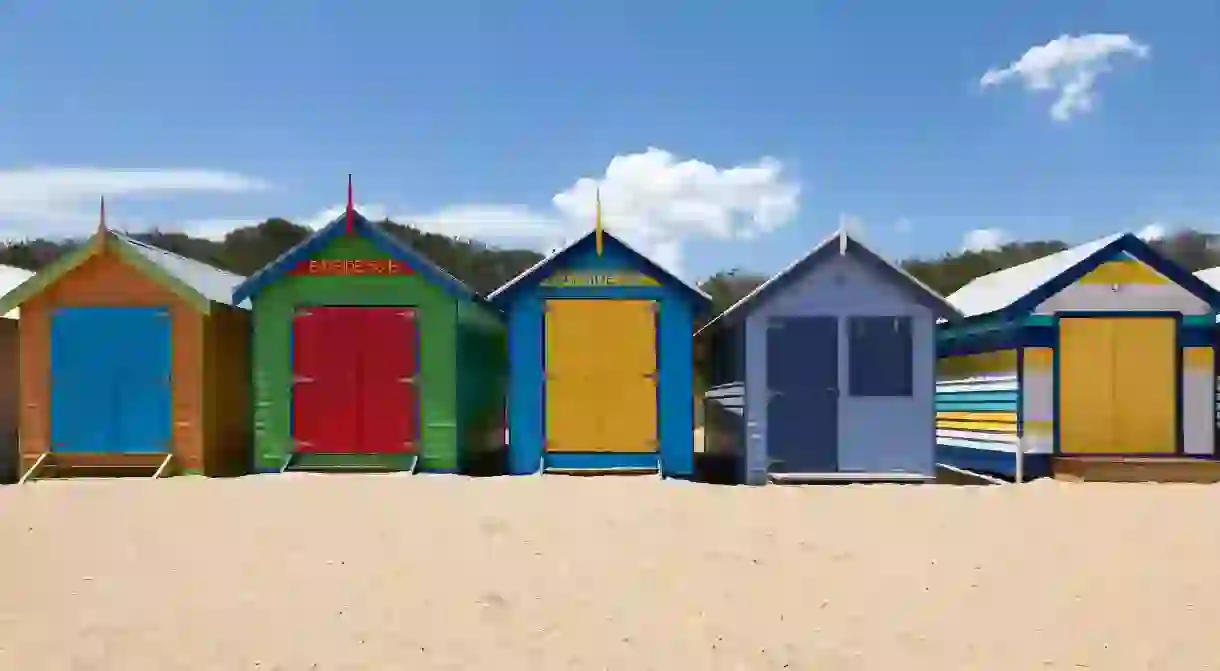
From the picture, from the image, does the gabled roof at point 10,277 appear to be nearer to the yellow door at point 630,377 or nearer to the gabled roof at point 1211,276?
the yellow door at point 630,377

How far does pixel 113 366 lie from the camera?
1341cm

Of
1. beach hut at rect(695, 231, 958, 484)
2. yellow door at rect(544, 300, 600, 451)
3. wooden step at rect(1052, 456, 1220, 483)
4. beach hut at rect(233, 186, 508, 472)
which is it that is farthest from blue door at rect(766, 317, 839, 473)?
beach hut at rect(233, 186, 508, 472)

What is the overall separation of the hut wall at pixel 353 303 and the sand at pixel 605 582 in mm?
2383

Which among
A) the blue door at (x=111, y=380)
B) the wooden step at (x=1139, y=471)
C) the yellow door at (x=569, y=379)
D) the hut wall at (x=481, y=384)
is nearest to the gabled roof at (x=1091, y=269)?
the wooden step at (x=1139, y=471)

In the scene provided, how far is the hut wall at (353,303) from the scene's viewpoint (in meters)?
13.5

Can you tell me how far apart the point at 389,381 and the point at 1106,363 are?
10.4 m

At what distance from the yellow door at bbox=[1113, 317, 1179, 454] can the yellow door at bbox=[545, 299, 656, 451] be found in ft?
22.3

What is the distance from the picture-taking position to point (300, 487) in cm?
1185

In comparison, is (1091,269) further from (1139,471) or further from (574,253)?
(574,253)

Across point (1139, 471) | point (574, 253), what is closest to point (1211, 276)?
point (1139, 471)

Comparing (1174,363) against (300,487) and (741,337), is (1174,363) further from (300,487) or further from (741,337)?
(300,487)

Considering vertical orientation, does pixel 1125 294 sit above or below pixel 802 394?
above

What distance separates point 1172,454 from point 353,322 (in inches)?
474

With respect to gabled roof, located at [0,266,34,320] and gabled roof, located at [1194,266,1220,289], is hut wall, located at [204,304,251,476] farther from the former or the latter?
gabled roof, located at [1194,266,1220,289]
